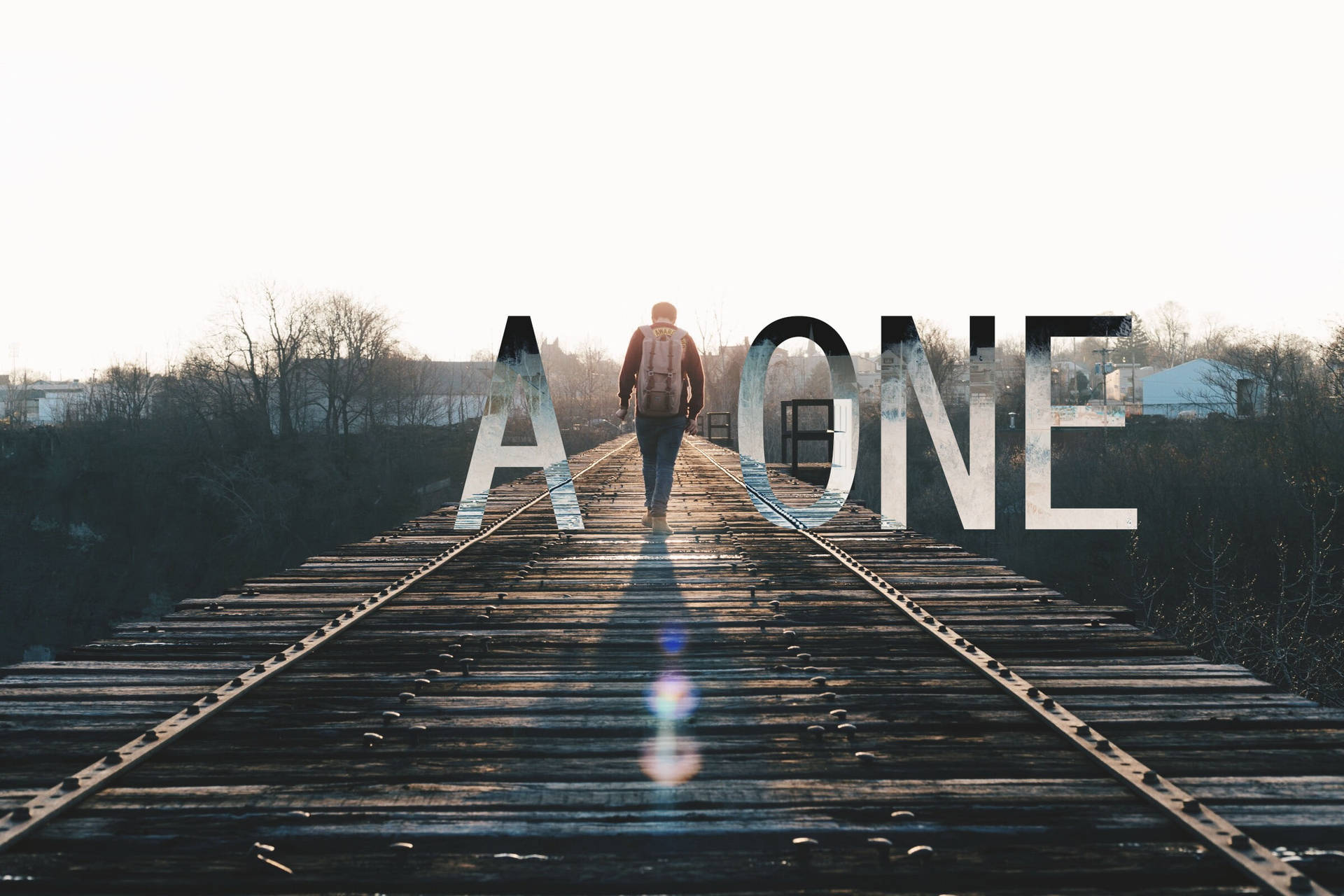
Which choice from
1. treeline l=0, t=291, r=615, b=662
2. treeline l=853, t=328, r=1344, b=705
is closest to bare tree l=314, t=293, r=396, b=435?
treeline l=0, t=291, r=615, b=662

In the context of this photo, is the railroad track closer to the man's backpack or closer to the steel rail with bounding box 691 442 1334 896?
the steel rail with bounding box 691 442 1334 896

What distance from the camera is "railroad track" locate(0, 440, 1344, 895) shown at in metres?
2.27

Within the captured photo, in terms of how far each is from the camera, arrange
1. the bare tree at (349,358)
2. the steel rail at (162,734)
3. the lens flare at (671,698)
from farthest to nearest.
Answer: the bare tree at (349,358) → the lens flare at (671,698) → the steel rail at (162,734)

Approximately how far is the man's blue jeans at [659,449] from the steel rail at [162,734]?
3054 mm

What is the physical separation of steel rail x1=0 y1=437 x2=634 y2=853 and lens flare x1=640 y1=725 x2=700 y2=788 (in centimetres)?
151

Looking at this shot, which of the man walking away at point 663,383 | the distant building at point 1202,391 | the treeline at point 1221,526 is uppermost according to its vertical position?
the distant building at point 1202,391

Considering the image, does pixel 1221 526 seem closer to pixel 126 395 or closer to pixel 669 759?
pixel 669 759

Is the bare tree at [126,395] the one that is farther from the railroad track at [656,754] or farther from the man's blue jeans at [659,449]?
the railroad track at [656,754]

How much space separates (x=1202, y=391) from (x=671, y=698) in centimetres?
6236

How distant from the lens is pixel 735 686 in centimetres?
372

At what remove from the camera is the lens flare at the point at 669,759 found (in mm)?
2801

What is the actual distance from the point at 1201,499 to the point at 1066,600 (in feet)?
95.3

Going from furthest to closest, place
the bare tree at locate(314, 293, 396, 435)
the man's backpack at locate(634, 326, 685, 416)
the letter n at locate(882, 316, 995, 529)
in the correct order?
the bare tree at locate(314, 293, 396, 435), the letter n at locate(882, 316, 995, 529), the man's backpack at locate(634, 326, 685, 416)

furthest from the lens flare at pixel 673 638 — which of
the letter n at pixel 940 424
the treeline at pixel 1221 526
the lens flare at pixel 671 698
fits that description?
the treeline at pixel 1221 526
